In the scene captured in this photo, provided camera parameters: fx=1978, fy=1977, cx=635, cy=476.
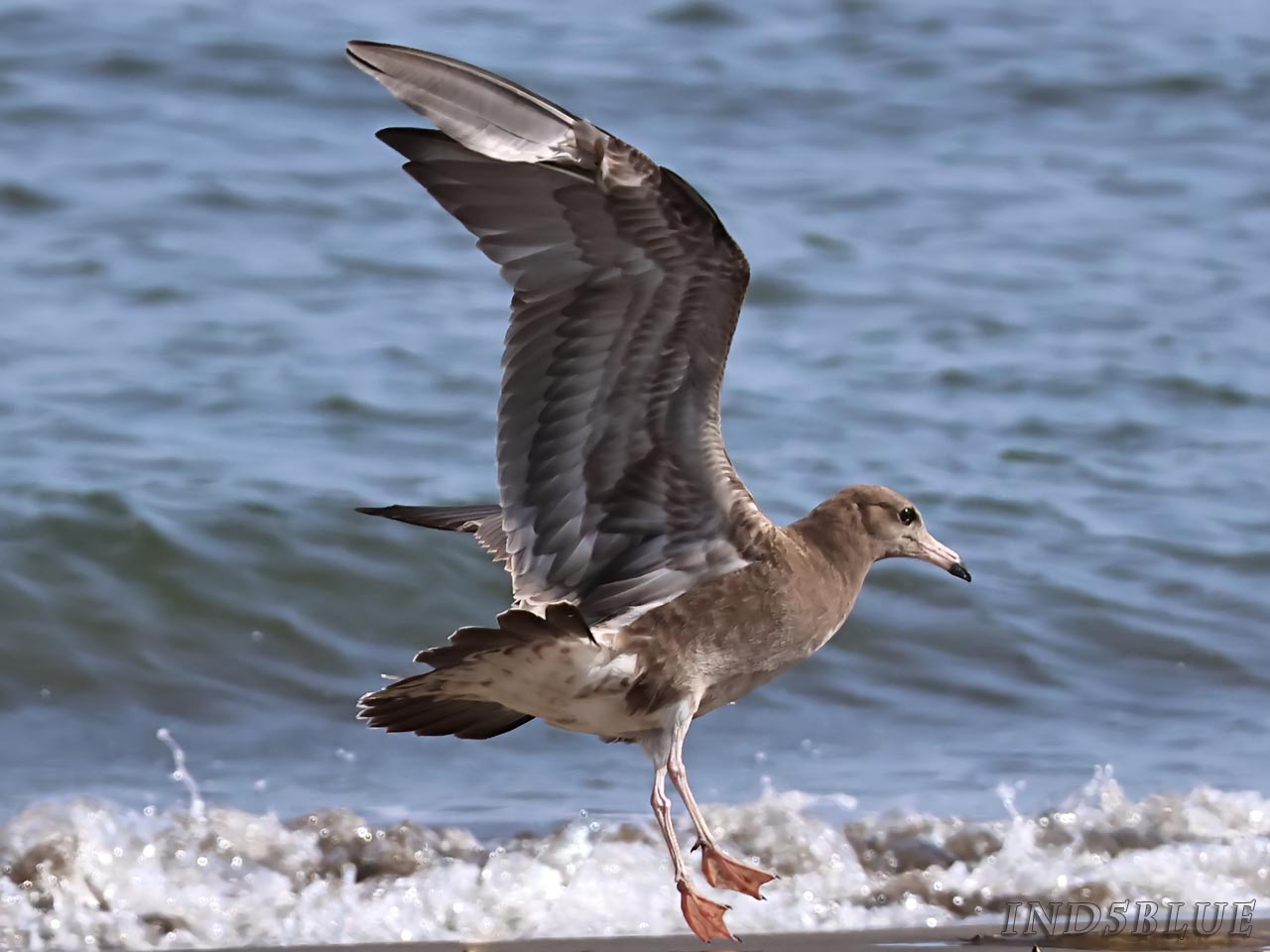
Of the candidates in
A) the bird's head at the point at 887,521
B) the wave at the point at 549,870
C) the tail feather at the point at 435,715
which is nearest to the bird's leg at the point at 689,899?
the tail feather at the point at 435,715

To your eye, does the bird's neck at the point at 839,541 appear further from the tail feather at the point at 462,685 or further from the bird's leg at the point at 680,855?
the tail feather at the point at 462,685

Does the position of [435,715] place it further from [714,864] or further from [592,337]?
[592,337]

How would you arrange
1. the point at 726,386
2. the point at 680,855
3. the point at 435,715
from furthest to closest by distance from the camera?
the point at 726,386 < the point at 435,715 < the point at 680,855

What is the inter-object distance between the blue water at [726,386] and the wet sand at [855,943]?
0.80m

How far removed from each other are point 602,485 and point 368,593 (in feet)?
10.1

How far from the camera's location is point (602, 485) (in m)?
4.35

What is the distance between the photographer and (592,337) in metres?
4.08

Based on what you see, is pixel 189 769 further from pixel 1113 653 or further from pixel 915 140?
pixel 915 140

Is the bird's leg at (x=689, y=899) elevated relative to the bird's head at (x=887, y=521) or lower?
lower

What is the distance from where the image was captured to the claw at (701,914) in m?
4.31

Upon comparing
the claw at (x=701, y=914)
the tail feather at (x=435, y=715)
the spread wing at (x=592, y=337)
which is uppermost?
the spread wing at (x=592, y=337)

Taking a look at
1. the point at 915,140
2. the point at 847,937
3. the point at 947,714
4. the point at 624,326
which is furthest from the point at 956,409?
the point at 624,326

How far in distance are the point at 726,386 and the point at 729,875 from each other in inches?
195

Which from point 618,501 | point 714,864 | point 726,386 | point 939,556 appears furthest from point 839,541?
point 726,386
